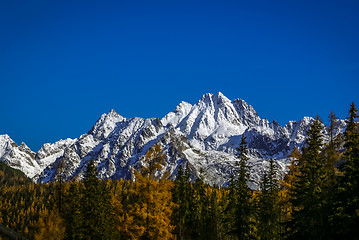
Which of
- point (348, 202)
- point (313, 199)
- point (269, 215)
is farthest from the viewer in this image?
point (269, 215)

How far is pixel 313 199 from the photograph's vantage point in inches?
1062

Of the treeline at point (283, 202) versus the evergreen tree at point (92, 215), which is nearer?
the treeline at point (283, 202)

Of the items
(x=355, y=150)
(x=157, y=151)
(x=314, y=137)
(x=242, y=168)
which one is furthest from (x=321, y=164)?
(x=157, y=151)

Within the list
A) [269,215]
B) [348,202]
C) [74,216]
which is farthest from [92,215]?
[348,202]

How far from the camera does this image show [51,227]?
200 feet

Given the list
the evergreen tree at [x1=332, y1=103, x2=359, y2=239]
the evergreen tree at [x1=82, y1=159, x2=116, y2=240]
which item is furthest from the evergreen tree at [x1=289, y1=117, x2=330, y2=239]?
the evergreen tree at [x1=82, y1=159, x2=116, y2=240]

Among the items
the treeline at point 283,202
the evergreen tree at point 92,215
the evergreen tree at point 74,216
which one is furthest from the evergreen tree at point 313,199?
the evergreen tree at point 74,216

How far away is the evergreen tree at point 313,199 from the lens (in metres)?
24.3

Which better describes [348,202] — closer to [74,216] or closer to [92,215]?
[92,215]

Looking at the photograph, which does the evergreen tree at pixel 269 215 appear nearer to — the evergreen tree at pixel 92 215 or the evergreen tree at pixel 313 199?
the evergreen tree at pixel 313 199

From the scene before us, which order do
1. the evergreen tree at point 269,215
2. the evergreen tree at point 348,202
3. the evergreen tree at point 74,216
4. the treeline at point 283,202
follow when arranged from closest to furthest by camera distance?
1. the evergreen tree at point 348,202
2. the treeline at point 283,202
3. the evergreen tree at point 74,216
4. the evergreen tree at point 269,215

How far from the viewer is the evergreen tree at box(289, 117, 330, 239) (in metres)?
24.3

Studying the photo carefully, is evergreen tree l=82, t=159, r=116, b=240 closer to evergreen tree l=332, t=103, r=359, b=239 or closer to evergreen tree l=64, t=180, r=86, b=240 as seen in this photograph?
evergreen tree l=64, t=180, r=86, b=240

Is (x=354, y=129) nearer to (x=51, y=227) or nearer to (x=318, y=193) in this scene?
(x=318, y=193)
